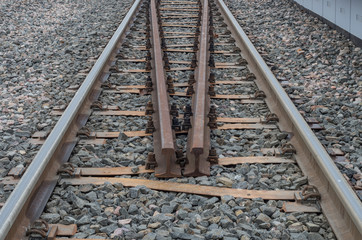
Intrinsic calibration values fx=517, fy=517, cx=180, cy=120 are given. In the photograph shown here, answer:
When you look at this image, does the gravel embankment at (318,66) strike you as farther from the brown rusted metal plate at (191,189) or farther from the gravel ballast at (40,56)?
the gravel ballast at (40,56)

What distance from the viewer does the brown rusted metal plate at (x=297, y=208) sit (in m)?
3.14

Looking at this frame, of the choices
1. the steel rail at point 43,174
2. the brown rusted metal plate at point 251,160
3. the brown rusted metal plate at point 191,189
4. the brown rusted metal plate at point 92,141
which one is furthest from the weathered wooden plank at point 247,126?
the steel rail at point 43,174

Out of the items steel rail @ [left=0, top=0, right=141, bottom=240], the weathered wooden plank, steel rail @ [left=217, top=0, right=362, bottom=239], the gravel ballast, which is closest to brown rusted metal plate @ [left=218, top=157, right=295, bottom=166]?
steel rail @ [left=217, top=0, right=362, bottom=239]

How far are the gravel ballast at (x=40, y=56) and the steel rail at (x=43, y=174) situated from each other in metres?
0.28

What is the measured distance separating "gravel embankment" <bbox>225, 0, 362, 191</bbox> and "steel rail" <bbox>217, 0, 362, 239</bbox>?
0.27 metres

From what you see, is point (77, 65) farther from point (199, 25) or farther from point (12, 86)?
point (199, 25)

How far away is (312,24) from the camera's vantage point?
9031mm

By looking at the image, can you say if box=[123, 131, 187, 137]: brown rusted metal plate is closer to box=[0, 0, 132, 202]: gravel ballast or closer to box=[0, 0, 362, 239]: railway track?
box=[0, 0, 362, 239]: railway track

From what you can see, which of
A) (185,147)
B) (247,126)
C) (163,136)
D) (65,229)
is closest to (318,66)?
(247,126)

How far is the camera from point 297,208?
3.18 meters

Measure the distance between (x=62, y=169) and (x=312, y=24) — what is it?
21.6ft

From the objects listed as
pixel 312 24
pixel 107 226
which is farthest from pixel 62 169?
pixel 312 24

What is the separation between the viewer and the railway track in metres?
3.12

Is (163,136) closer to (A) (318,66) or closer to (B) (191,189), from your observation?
(B) (191,189)
